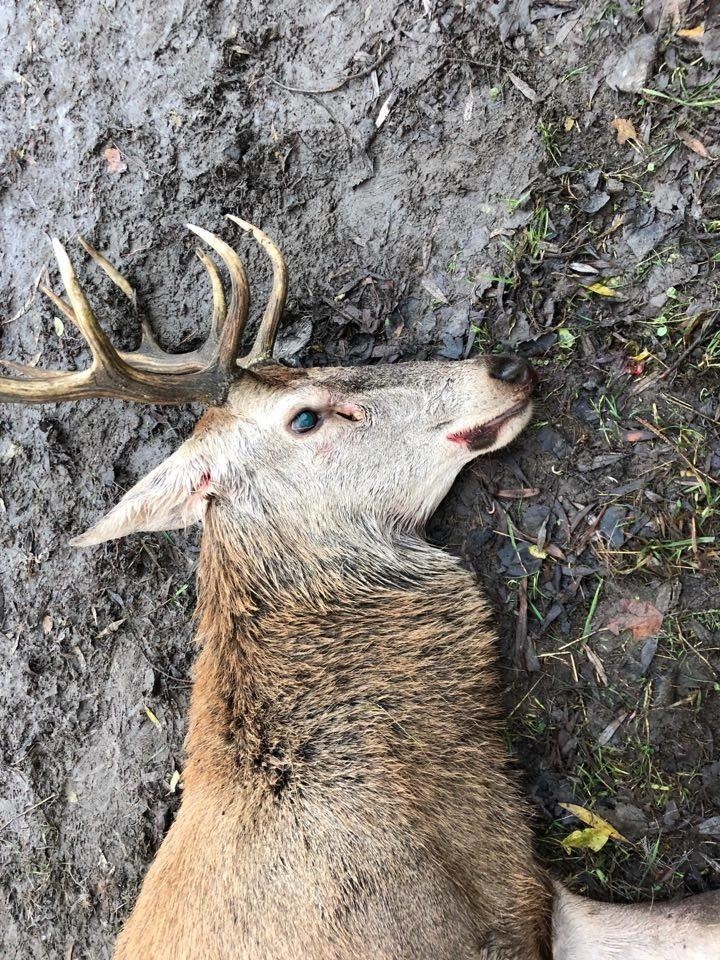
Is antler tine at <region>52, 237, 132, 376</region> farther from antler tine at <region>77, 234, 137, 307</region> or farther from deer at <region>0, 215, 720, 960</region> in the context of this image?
antler tine at <region>77, 234, 137, 307</region>

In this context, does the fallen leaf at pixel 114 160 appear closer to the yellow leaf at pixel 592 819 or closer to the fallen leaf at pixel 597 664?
the fallen leaf at pixel 597 664

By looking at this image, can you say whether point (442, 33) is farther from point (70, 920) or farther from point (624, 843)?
point (70, 920)

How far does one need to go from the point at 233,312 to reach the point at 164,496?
37.2 inches

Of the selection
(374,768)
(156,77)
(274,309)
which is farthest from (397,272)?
(374,768)

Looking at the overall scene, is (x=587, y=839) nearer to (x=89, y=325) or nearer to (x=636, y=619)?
(x=636, y=619)

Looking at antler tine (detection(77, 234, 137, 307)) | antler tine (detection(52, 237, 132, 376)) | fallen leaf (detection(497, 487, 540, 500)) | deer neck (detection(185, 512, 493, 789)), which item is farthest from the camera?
antler tine (detection(77, 234, 137, 307))

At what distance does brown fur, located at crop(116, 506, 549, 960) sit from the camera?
9.89 feet

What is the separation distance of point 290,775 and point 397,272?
9.02 ft

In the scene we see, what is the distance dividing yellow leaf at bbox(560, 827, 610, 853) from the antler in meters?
2.73

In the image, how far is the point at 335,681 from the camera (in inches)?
135

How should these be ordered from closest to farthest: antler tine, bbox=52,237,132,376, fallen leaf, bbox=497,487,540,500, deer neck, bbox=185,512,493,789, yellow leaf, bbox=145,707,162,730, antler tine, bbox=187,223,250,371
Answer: antler tine, bbox=52,237,132,376
deer neck, bbox=185,512,493,789
antler tine, bbox=187,223,250,371
fallen leaf, bbox=497,487,540,500
yellow leaf, bbox=145,707,162,730

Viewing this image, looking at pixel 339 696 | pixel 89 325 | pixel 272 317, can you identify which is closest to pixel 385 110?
pixel 272 317

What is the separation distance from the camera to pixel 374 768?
3254mm

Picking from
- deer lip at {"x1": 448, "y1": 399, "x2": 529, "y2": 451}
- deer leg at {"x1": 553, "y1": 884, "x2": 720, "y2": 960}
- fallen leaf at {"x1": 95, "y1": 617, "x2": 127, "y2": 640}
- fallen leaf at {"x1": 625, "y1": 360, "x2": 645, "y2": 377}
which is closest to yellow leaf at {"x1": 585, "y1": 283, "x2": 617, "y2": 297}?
fallen leaf at {"x1": 625, "y1": 360, "x2": 645, "y2": 377}
